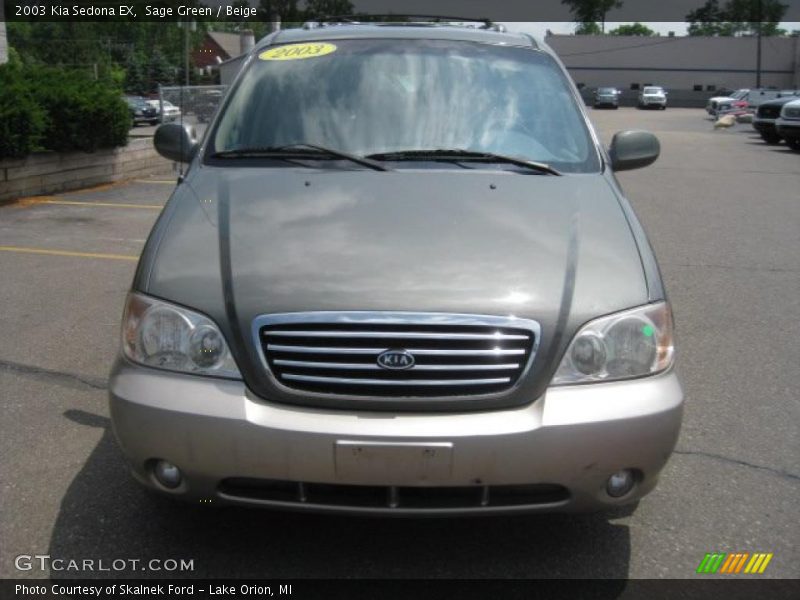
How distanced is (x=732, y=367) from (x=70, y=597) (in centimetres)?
400

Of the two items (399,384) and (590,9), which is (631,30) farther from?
(399,384)

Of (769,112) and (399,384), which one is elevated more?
(769,112)

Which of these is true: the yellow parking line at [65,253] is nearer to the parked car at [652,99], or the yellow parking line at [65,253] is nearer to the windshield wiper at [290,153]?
the windshield wiper at [290,153]

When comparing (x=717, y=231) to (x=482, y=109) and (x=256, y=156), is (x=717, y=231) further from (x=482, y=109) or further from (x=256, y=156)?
(x=256, y=156)

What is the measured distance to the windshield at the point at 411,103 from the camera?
398 centimetres

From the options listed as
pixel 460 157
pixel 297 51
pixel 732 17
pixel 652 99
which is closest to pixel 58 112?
pixel 297 51

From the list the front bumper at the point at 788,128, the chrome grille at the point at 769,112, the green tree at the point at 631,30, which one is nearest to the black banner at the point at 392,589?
the front bumper at the point at 788,128

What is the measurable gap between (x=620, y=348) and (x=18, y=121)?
10665mm

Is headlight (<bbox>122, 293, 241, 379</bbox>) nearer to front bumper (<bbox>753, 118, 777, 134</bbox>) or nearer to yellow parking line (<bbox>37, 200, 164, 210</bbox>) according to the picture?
yellow parking line (<bbox>37, 200, 164, 210</bbox>)

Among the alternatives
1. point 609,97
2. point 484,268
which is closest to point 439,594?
point 484,268

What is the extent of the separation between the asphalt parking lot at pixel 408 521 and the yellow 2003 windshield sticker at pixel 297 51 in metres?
2.01

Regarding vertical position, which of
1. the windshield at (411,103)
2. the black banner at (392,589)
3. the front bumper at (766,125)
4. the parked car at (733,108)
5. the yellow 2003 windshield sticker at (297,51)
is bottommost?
the black banner at (392,589)

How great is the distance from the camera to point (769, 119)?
26.2 m

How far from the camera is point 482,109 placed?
413 centimetres
